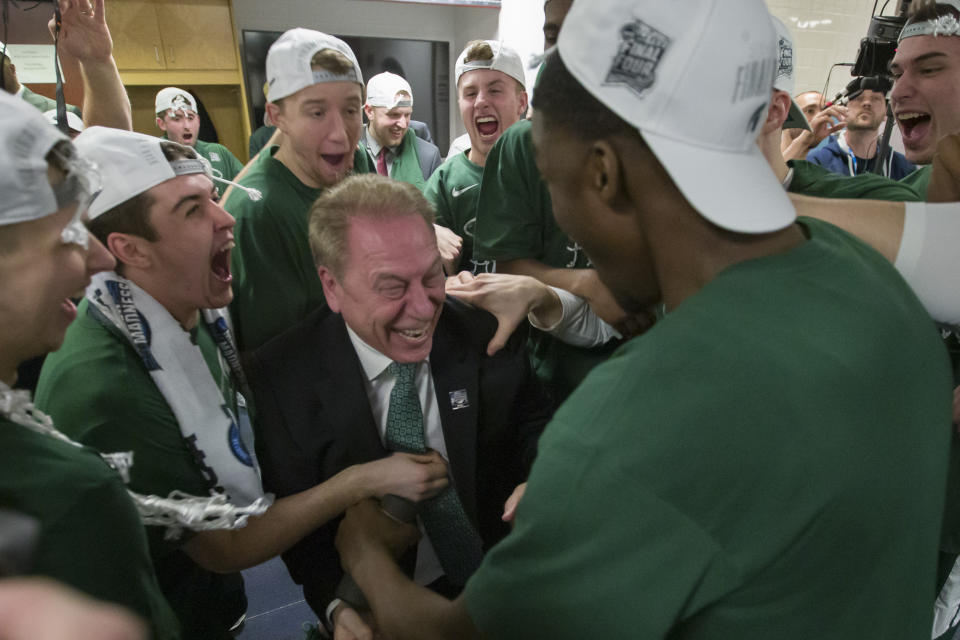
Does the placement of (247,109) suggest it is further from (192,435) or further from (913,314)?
→ (913,314)

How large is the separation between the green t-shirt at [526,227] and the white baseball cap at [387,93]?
8.82 feet

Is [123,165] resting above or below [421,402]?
above

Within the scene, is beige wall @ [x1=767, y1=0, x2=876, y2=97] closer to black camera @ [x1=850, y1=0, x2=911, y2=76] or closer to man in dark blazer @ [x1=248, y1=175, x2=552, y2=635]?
black camera @ [x1=850, y1=0, x2=911, y2=76]

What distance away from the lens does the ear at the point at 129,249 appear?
1.49 meters


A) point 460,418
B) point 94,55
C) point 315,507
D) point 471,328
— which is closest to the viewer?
point 315,507

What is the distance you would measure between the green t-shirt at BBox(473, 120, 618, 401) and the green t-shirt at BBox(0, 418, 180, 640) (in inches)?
56.4

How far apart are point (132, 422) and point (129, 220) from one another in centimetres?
55

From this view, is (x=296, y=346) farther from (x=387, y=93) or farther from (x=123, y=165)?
(x=387, y=93)

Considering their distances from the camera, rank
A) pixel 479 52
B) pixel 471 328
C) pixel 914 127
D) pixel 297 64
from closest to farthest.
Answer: pixel 471 328 < pixel 297 64 < pixel 914 127 < pixel 479 52

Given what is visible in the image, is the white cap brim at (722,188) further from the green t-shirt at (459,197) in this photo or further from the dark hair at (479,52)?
the dark hair at (479,52)

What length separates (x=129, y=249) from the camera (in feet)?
4.95

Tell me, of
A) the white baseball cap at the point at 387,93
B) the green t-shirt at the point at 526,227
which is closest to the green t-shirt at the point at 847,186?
the green t-shirt at the point at 526,227

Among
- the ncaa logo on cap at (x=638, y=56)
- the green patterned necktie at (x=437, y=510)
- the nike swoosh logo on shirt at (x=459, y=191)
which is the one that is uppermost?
the ncaa logo on cap at (x=638, y=56)

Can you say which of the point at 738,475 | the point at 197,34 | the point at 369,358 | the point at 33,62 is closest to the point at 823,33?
the point at 369,358
